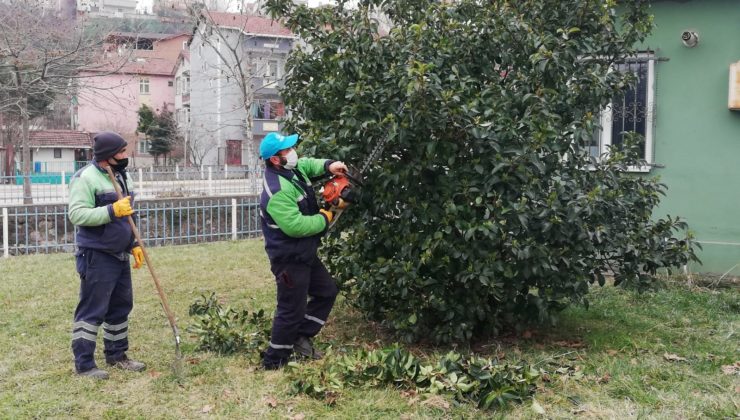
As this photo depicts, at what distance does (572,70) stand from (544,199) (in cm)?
120

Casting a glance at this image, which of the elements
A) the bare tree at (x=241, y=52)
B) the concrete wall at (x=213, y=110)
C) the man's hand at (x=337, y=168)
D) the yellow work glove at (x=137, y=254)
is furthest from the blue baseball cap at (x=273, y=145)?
the concrete wall at (x=213, y=110)

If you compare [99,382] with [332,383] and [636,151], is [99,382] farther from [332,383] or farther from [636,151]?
[636,151]

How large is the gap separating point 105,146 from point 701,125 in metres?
6.96

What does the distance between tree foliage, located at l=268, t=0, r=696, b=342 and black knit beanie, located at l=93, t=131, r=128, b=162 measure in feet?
4.84

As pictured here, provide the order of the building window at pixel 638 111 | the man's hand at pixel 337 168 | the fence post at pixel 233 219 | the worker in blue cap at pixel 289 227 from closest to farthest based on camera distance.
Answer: the worker in blue cap at pixel 289 227 → the man's hand at pixel 337 168 → the building window at pixel 638 111 → the fence post at pixel 233 219

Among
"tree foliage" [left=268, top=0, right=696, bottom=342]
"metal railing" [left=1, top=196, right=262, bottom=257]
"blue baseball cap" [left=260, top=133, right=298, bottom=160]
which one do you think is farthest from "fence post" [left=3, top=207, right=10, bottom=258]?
"blue baseball cap" [left=260, top=133, right=298, bottom=160]

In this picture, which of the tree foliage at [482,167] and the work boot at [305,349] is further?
the work boot at [305,349]

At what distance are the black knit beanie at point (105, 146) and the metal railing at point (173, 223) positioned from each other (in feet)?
28.9

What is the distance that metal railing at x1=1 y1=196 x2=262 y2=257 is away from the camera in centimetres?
1412

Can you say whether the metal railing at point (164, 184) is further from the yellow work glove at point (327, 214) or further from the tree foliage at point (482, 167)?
the yellow work glove at point (327, 214)

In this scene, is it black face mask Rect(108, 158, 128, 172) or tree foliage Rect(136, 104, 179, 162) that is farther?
tree foliage Rect(136, 104, 179, 162)

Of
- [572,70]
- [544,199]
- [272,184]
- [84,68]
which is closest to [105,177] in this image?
[272,184]

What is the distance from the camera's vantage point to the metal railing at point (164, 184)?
17734mm

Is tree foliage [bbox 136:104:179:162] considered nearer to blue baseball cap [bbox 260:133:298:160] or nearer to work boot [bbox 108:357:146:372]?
work boot [bbox 108:357:146:372]
